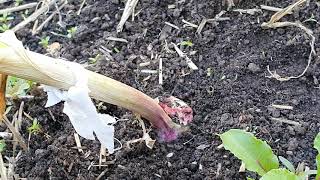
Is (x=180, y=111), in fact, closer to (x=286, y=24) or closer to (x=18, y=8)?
(x=286, y=24)

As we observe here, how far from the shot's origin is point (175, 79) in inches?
74.4

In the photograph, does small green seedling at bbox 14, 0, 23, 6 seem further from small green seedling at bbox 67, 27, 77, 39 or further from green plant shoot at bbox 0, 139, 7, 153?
green plant shoot at bbox 0, 139, 7, 153

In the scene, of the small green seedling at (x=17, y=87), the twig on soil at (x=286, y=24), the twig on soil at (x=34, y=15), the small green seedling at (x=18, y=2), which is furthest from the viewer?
the small green seedling at (x=18, y=2)

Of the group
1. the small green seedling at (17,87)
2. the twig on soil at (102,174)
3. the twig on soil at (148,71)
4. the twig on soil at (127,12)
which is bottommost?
the twig on soil at (102,174)

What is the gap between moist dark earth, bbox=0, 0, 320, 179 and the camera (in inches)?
66.6

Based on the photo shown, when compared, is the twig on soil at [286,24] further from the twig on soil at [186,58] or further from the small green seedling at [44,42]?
the small green seedling at [44,42]

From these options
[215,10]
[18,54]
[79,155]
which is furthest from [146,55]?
[18,54]

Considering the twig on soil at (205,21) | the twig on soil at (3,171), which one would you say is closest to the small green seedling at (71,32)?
the twig on soil at (205,21)

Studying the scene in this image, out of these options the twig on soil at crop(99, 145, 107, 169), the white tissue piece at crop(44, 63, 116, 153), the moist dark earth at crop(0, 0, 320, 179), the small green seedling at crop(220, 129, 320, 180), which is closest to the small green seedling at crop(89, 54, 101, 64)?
the moist dark earth at crop(0, 0, 320, 179)

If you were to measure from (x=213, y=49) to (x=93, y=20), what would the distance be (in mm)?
495

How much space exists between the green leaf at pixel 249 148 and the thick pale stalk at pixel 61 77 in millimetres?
281

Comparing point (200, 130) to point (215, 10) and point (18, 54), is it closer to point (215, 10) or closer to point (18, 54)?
point (215, 10)

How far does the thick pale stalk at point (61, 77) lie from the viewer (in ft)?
4.33

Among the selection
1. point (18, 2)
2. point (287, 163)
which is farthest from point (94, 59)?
point (287, 163)
